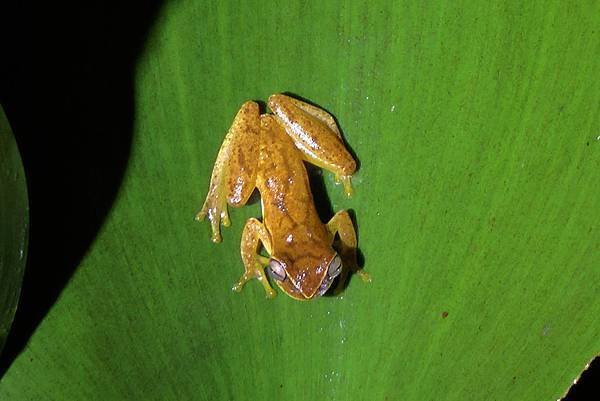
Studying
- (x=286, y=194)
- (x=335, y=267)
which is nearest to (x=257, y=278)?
(x=335, y=267)

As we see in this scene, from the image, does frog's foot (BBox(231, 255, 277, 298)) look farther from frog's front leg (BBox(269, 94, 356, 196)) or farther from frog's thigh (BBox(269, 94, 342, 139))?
frog's thigh (BBox(269, 94, 342, 139))

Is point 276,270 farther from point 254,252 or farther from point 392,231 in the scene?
point 392,231

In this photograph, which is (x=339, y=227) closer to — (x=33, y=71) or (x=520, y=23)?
(x=520, y=23)

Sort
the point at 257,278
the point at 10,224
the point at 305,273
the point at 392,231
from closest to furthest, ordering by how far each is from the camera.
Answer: the point at 10,224 → the point at 392,231 → the point at 257,278 → the point at 305,273

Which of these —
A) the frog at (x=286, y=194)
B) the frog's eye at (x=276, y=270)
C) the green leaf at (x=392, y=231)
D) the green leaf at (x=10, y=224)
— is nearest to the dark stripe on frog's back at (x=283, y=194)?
the frog at (x=286, y=194)

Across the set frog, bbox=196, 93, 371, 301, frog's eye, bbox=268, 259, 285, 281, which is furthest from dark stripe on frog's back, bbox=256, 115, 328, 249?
frog's eye, bbox=268, 259, 285, 281
